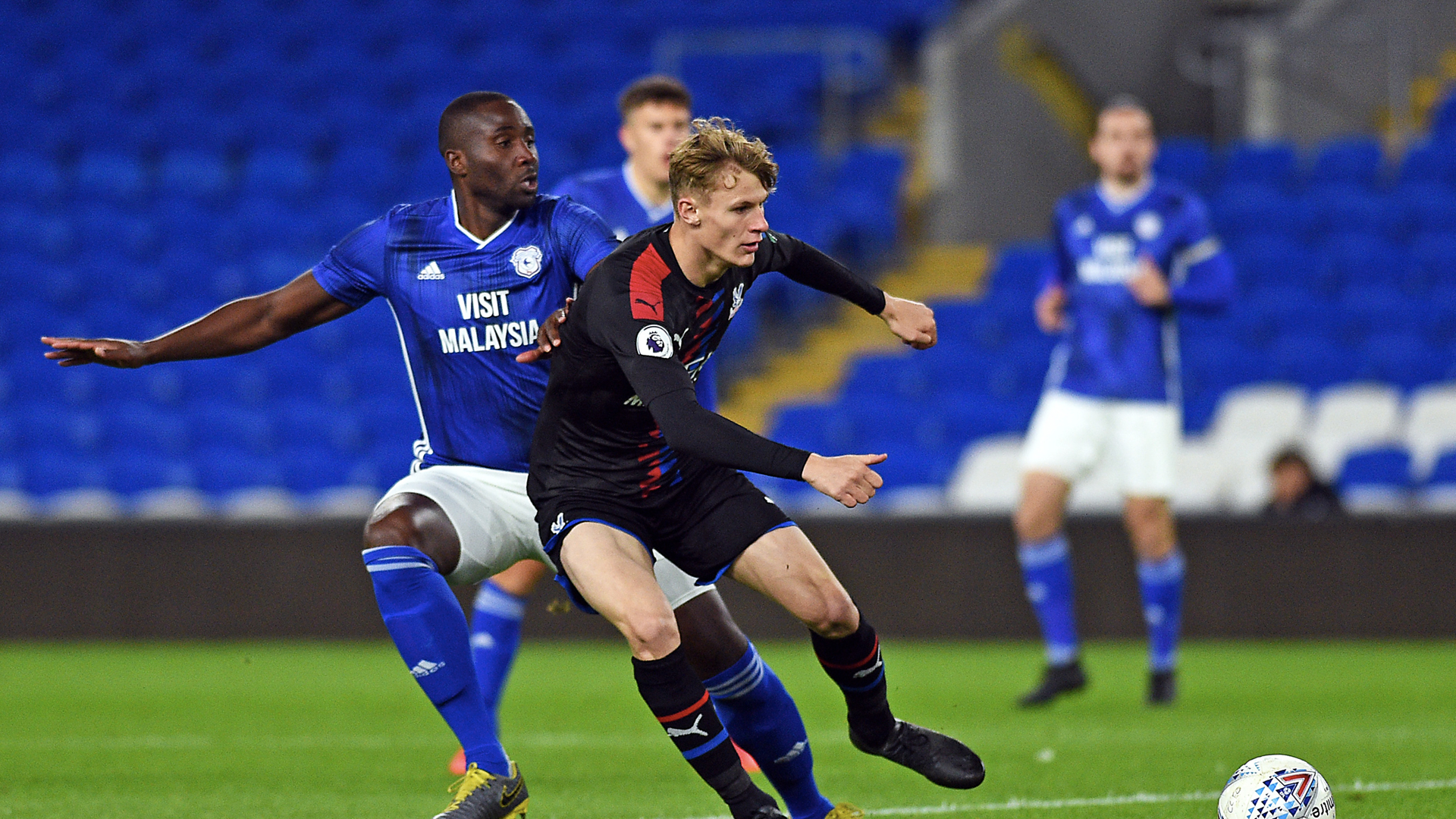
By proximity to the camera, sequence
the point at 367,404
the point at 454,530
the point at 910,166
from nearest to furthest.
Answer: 1. the point at 454,530
2. the point at 367,404
3. the point at 910,166

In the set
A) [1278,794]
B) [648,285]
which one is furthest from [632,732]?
[1278,794]

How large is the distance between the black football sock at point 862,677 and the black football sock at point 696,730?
13.9 inches

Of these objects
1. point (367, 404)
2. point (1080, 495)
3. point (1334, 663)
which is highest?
point (367, 404)

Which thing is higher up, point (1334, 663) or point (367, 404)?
point (367, 404)

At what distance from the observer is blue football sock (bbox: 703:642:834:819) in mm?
4387

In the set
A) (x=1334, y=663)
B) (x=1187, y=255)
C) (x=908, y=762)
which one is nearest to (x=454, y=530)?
(x=908, y=762)

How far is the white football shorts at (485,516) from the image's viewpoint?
15.3 feet

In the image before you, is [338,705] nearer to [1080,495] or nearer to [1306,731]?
[1306,731]

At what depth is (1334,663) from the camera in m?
9.13

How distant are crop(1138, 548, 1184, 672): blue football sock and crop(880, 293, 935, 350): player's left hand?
11.0ft

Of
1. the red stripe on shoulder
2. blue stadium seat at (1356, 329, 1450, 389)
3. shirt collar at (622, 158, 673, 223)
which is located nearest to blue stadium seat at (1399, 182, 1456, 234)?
blue stadium seat at (1356, 329, 1450, 389)

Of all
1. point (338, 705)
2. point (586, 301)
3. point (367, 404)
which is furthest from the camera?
point (367, 404)

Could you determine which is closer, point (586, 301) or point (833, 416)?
point (586, 301)

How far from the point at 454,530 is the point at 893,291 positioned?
30.4ft
